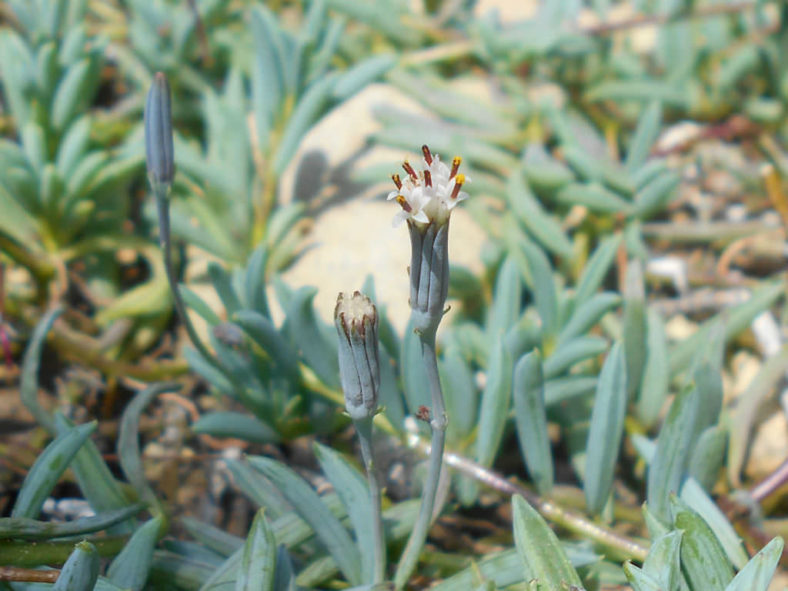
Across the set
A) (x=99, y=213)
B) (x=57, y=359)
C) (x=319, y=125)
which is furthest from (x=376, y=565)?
(x=319, y=125)

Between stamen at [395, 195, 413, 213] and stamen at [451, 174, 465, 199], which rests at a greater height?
stamen at [451, 174, 465, 199]

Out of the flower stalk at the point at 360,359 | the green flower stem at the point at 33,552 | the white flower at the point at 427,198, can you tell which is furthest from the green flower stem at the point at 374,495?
the green flower stem at the point at 33,552

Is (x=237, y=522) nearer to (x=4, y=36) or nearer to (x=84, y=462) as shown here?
(x=84, y=462)

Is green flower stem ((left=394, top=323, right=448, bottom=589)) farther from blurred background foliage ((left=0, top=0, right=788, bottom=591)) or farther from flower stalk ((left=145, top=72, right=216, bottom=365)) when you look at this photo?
flower stalk ((left=145, top=72, right=216, bottom=365))

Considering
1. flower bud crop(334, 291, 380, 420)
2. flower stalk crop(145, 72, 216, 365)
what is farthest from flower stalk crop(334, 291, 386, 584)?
flower stalk crop(145, 72, 216, 365)

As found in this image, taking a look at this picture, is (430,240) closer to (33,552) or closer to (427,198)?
(427,198)

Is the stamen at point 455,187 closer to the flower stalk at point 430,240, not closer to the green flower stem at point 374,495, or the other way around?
the flower stalk at point 430,240
